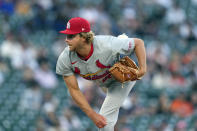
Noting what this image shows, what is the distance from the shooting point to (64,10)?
41.5 ft

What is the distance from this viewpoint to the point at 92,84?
34.8 feet

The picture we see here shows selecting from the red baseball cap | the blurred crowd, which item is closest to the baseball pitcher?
the red baseball cap

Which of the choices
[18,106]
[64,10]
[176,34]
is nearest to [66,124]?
[18,106]

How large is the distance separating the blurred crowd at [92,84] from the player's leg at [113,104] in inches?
109

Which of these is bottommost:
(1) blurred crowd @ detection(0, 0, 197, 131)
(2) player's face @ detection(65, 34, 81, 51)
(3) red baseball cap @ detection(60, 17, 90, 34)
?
(1) blurred crowd @ detection(0, 0, 197, 131)

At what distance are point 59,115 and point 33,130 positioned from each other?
0.59m

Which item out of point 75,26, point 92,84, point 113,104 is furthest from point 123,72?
point 92,84

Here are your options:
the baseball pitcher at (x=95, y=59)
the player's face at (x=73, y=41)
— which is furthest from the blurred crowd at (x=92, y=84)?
the player's face at (x=73, y=41)

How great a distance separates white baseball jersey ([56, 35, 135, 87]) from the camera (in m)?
6.02

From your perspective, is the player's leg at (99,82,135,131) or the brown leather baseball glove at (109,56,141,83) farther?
the player's leg at (99,82,135,131)

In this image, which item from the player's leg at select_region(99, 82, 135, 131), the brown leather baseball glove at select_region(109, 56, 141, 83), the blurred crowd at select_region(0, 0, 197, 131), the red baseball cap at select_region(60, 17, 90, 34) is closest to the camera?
the red baseball cap at select_region(60, 17, 90, 34)

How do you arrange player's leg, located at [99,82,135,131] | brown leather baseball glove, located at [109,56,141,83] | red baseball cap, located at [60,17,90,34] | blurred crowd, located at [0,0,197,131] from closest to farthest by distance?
1. red baseball cap, located at [60,17,90,34]
2. brown leather baseball glove, located at [109,56,141,83]
3. player's leg, located at [99,82,135,131]
4. blurred crowd, located at [0,0,197,131]

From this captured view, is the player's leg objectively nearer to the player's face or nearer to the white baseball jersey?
the white baseball jersey

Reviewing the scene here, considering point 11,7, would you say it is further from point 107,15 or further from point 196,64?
point 196,64
